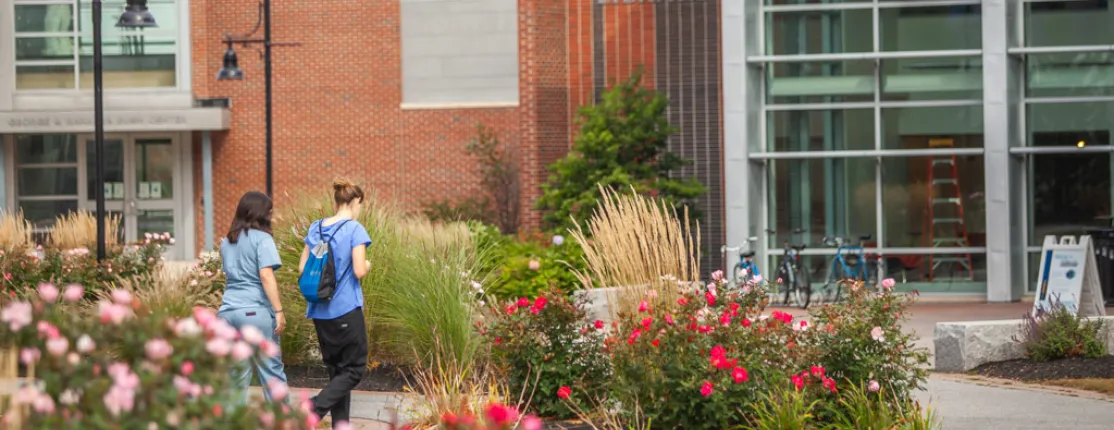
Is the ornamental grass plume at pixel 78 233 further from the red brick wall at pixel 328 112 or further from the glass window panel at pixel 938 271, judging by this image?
the red brick wall at pixel 328 112

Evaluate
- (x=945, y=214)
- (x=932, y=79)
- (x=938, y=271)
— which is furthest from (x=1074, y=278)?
(x=932, y=79)

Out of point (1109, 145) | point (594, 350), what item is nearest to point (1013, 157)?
point (1109, 145)

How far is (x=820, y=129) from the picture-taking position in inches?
838

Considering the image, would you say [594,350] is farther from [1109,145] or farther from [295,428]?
[1109,145]

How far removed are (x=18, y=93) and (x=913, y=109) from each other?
20126 mm

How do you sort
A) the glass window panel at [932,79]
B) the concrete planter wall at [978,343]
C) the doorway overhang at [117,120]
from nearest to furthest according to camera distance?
the concrete planter wall at [978,343] < the glass window panel at [932,79] < the doorway overhang at [117,120]

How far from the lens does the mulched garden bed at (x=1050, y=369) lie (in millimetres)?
11430

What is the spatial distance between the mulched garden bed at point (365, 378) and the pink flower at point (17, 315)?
5996 millimetres

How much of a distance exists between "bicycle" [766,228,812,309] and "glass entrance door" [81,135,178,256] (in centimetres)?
1634

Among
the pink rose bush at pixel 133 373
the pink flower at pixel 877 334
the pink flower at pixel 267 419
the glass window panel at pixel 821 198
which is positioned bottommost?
the pink flower at pixel 877 334

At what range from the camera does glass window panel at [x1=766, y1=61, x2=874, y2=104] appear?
21062 millimetres

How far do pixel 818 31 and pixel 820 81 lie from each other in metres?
0.78

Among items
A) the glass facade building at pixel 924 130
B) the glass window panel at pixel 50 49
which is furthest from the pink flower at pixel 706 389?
the glass window panel at pixel 50 49

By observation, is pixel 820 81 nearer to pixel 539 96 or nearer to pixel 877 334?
pixel 539 96
